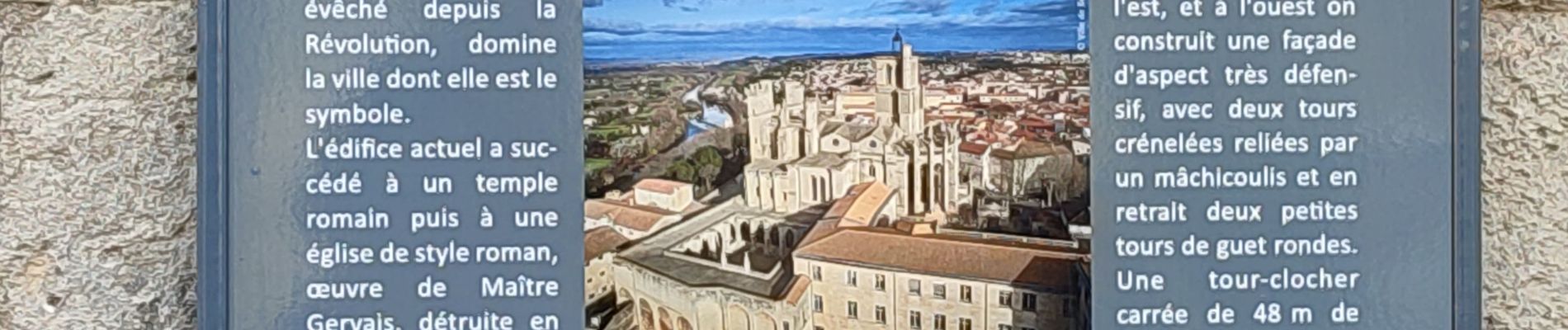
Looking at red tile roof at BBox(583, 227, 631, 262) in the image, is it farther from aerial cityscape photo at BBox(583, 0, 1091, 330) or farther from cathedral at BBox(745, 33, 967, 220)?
cathedral at BBox(745, 33, 967, 220)

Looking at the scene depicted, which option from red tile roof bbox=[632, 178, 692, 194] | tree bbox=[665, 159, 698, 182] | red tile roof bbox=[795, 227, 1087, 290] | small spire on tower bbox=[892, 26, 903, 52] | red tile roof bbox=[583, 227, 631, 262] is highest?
small spire on tower bbox=[892, 26, 903, 52]

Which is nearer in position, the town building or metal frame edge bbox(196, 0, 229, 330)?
metal frame edge bbox(196, 0, 229, 330)

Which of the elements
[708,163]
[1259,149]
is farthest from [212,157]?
[1259,149]

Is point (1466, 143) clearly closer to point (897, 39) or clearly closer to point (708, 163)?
point (897, 39)

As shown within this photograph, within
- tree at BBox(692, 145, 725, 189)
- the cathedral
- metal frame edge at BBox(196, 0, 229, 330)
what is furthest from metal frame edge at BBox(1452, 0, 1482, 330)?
metal frame edge at BBox(196, 0, 229, 330)

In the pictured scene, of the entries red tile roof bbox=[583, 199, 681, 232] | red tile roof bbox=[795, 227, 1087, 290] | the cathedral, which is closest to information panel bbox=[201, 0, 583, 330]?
red tile roof bbox=[583, 199, 681, 232]

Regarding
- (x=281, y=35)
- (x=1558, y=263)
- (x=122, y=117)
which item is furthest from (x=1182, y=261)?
(x=122, y=117)

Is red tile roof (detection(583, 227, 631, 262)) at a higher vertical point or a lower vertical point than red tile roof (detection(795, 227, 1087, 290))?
higher
